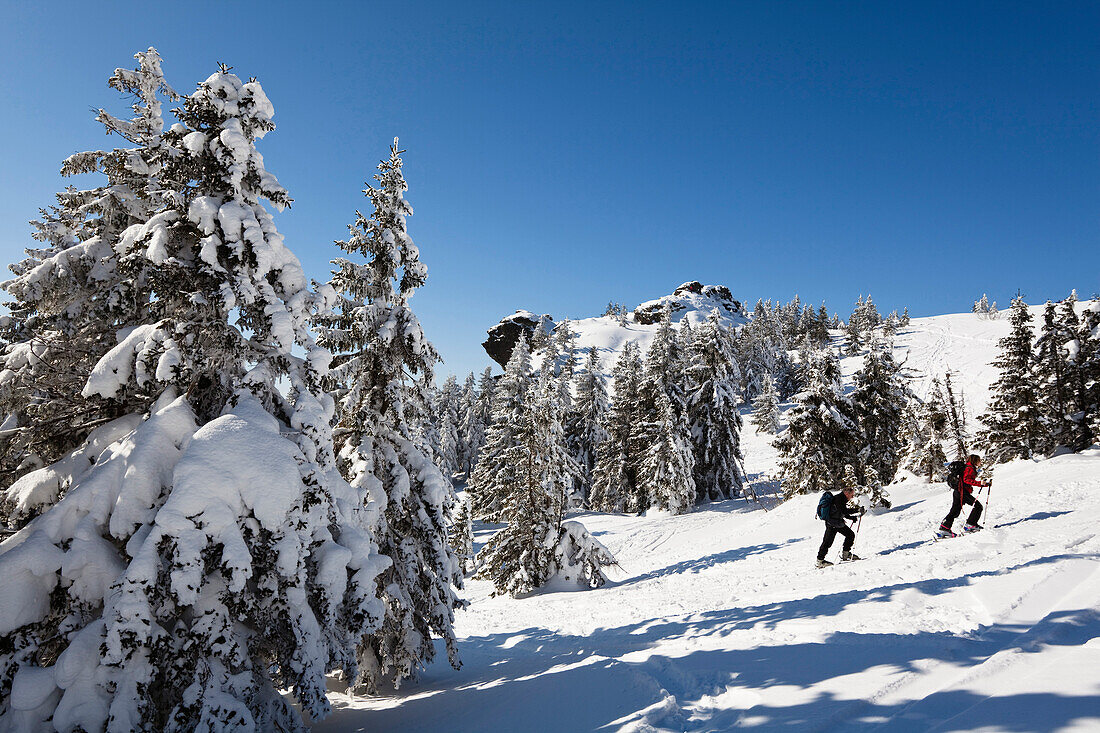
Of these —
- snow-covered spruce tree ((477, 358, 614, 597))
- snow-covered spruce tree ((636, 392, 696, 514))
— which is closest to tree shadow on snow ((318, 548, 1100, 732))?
snow-covered spruce tree ((477, 358, 614, 597))

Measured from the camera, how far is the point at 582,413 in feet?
141

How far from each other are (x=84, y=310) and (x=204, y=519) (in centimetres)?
513

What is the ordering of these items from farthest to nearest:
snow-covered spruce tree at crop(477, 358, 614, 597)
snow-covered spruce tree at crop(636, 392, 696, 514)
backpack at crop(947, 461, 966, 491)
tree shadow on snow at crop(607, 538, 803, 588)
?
1. snow-covered spruce tree at crop(636, 392, 696, 514)
2. snow-covered spruce tree at crop(477, 358, 614, 597)
3. tree shadow on snow at crop(607, 538, 803, 588)
4. backpack at crop(947, 461, 966, 491)

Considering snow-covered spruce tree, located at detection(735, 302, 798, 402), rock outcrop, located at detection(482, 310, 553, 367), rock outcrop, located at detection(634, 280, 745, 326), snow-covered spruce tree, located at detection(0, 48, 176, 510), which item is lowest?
snow-covered spruce tree, located at detection(0, 48, 176, 510)

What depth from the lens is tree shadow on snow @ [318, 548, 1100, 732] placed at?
413 cm

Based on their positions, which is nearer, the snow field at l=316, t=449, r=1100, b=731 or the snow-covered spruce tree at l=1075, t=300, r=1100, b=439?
the snow field at l=316, t=449, r=1100, b=731

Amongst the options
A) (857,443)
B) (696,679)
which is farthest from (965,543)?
(857,443)

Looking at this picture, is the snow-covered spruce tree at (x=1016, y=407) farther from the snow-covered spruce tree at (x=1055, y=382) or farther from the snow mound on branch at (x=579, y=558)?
the snow mound on branch at (x=579, y=558)

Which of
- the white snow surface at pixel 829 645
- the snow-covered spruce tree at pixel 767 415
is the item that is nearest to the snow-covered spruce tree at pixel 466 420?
the snow-covered spruce tree at pixel 767 415

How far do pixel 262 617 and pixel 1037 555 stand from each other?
11.4 metres

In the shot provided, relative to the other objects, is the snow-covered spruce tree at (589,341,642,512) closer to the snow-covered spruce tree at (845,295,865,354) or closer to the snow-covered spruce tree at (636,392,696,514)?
the snow-covered spruce tree at (636,392,696,514)

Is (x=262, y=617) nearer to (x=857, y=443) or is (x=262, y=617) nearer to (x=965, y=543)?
(x=965, y=543)

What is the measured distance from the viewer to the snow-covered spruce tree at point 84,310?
273 inches

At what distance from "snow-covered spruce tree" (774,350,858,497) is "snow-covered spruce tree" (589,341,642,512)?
36.8 ft
